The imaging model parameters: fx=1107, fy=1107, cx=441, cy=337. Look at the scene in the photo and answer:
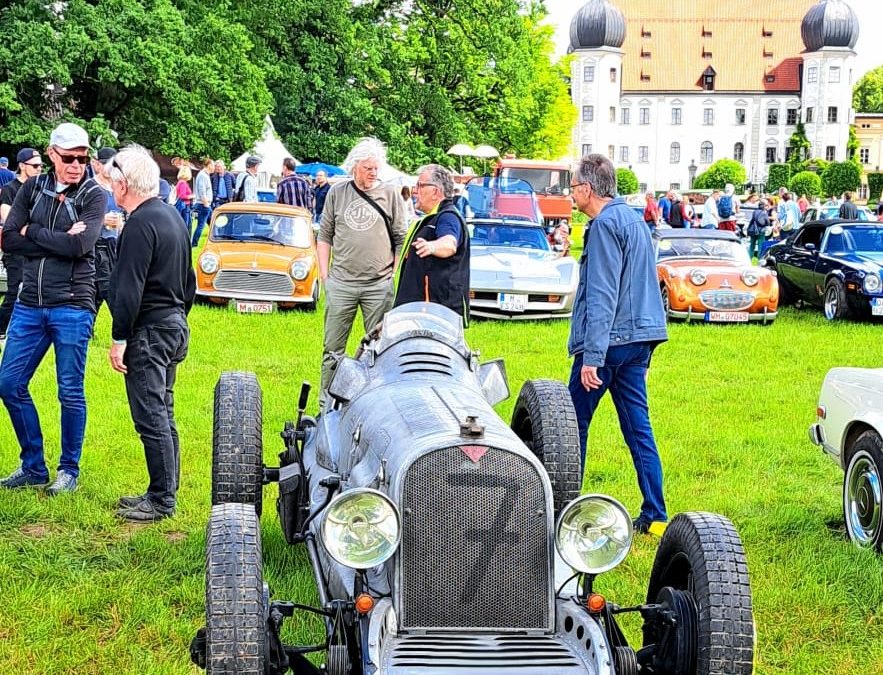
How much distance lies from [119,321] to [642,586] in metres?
3.11

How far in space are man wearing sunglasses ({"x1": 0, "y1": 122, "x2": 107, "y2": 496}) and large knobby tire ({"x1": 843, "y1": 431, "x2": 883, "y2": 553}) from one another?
4552mm

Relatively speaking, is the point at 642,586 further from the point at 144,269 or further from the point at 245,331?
the point at 245,331

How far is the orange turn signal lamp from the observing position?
360 cm

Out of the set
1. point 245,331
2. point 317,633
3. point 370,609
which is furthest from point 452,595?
point 245,331

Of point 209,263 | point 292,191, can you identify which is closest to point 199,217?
point 292,191

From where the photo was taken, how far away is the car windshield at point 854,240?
16.6 m

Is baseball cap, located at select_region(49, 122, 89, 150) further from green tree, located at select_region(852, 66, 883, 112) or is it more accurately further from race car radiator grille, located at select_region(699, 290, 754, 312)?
green tree, located at select_region(852, 66, 883, 112)

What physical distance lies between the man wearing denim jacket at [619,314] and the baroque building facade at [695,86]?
336 ft

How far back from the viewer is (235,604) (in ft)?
11.5

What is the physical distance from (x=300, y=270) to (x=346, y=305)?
6.99 metres

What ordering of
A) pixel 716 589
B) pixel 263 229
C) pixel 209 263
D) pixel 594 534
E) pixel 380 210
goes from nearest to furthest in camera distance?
pixel 716 589 → pixel 594 534 → pixel 380 210 → pixel 209 263 → pixel 263 229

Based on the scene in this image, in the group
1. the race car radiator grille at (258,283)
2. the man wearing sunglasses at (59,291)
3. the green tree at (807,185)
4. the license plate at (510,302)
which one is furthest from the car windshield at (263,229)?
the green tree at (807,185)

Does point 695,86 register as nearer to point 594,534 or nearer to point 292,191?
point 292,191

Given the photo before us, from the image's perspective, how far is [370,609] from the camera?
11.9 ft
